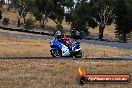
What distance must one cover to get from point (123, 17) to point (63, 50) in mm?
61572

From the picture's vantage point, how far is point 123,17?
284ft

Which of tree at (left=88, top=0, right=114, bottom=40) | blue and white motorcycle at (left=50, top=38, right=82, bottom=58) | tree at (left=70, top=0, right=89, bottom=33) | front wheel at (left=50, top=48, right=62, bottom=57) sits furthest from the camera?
tree at (left=88, top=0, right=114, bottom=40)

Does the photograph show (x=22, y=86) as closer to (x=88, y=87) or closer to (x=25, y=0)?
(x=88, y=87)

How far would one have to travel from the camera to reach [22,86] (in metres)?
15.1

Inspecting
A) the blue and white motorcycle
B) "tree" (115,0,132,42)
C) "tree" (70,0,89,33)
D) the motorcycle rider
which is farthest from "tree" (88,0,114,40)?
the motorcycle rider

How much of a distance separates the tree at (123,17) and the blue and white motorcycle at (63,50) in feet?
190

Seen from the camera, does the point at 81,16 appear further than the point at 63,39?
Yes

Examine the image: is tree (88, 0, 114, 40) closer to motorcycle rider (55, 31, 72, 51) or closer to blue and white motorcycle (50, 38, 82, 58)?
blue and white motorcycle (50, 38, 82, 58)

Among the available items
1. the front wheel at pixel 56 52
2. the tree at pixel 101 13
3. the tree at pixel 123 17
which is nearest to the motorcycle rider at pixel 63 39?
the front wheel at pixel 56 52

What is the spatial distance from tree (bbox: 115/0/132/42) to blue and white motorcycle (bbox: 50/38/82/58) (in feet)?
190

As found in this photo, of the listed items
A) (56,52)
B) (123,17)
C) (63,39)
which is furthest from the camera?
(123,17)

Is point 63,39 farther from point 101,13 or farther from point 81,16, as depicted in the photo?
point 81,16

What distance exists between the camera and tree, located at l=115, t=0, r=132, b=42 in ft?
281

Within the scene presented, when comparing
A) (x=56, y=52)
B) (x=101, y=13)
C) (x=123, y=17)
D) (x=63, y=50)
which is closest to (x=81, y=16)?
(x=101, y=13)
